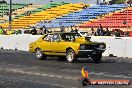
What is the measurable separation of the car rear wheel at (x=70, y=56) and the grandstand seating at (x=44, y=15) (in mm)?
37985

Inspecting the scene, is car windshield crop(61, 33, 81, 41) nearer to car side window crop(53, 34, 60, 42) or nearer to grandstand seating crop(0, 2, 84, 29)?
car side window crop(53, 34, 60, 42)

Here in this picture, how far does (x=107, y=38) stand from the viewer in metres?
27.3

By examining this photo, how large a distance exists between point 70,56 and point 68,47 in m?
0.47

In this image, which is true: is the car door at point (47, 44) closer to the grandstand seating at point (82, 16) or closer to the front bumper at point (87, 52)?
the front bumper at point (87, 52)

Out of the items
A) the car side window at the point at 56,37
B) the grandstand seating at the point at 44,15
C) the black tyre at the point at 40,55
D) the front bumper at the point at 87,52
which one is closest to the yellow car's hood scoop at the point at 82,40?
the front bumper at the point at 87,52

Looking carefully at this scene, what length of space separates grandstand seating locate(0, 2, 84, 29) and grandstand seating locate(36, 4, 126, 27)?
2591 millimetres

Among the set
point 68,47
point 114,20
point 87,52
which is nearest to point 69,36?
point 68,47

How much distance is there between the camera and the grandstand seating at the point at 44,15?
6152 cm

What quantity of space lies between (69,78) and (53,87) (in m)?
2.22

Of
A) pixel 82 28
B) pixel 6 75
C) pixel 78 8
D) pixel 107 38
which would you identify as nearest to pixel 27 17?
pixel 78 8

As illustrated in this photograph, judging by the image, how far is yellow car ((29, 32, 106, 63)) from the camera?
21.4 m

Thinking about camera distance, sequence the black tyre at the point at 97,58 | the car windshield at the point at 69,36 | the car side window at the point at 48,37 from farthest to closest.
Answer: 1. the car side window at the point at 48,37
2. the car windshield at the point at 69,36
3. the black tyre at the point at 97,58

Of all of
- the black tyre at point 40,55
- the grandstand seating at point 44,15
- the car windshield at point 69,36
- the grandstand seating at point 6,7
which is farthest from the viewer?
the grandstand seating at point 6,7

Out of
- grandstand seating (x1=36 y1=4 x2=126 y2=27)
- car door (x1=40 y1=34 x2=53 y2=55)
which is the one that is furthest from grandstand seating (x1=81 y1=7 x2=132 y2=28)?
car door (x1=40 y1=34 x2=53 y2=55)
